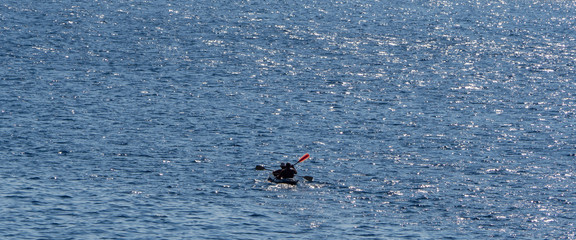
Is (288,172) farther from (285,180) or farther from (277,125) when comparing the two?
(277,125)

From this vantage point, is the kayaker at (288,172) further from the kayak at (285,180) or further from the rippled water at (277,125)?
the rippled water at (277,125)

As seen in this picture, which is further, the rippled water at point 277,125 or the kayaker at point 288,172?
the kayaker at point 288,172

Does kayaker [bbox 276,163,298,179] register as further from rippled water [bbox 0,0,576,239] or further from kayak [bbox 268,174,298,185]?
rippled water [bbox 0,0,576,239]

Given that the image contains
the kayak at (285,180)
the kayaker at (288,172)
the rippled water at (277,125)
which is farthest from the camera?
the kayaker at (288,172)

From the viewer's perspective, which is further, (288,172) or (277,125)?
(277,125)

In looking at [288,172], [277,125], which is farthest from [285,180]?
[277,125]

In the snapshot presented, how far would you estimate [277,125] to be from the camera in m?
94.2

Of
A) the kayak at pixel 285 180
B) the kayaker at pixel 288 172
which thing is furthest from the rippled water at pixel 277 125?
the kayaker at pixel 288 172

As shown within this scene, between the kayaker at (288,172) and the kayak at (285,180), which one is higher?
the kayaker at (288,172)

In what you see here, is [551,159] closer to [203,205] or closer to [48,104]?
[203,205]

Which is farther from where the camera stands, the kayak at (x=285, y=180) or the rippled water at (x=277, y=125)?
the kayak at (x=285, y=180)

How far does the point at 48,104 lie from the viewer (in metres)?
97.7

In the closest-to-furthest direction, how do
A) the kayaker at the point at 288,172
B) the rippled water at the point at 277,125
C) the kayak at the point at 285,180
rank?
the rippled water at the point at 277,125 → the kayak at the point at 285,180 → the kayaker at the point at 288,172

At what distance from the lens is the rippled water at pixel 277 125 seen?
6694 centimetres
